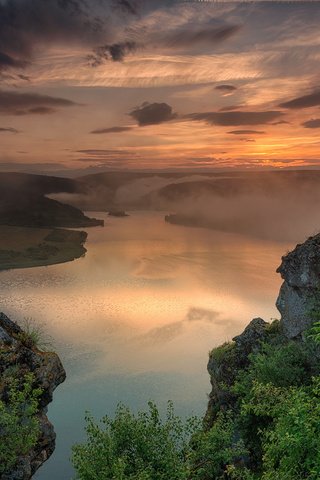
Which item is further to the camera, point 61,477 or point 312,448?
point 61,477

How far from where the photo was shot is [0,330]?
31.2 m

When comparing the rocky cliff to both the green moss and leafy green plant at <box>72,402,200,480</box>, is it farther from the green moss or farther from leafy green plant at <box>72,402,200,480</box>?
leafy green plant at <box>72,402,200,480</box>

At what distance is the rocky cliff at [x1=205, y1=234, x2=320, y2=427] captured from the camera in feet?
129

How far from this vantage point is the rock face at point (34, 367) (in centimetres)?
2978

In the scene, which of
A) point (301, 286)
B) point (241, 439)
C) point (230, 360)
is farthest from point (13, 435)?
point (301, 286)

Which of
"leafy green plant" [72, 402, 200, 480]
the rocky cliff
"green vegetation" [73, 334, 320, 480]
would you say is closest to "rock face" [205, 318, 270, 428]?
the rocky cliff

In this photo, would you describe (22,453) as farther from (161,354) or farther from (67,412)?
(161,354)

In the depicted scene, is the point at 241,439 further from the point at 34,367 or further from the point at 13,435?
the point at 34,367

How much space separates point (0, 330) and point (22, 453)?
29.6 feet

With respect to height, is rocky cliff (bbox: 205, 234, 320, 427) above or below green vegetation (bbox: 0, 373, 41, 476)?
above

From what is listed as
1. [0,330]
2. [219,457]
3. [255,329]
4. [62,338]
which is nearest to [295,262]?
[255,329]

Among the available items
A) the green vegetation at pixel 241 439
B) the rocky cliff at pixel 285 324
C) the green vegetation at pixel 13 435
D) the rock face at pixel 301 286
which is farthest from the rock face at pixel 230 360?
the green vegetation at pixel 13 435

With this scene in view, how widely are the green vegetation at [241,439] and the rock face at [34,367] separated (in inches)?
239

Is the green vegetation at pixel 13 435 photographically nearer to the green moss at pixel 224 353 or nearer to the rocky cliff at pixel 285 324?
the rocky cliff at pixel 285 324
